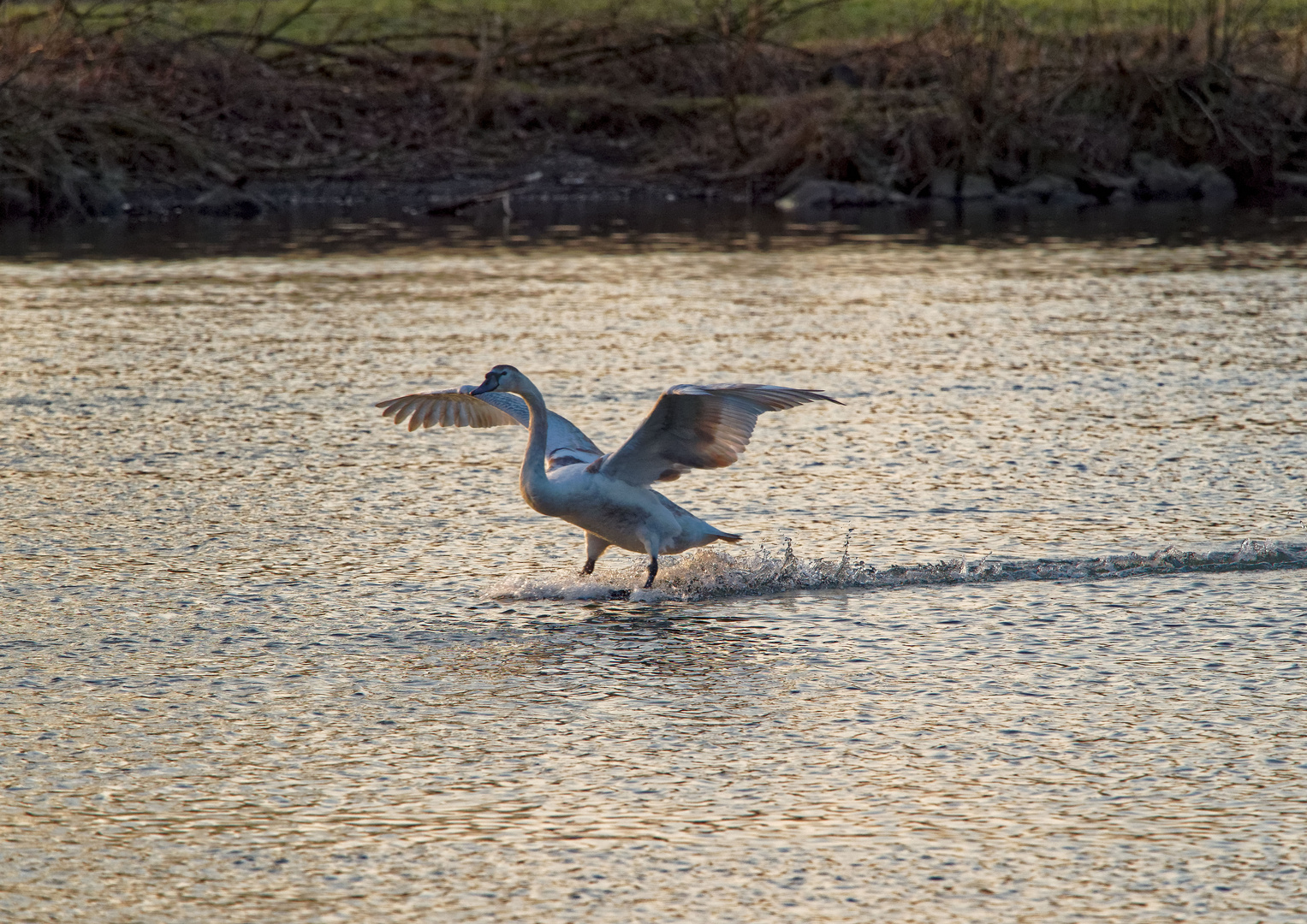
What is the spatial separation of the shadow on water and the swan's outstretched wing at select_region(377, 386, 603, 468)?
1267cm

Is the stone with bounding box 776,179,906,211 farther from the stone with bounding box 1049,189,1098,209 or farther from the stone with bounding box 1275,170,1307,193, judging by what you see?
the stone with bounding box 1275,170,1307,193

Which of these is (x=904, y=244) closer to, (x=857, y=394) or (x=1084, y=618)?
(x=857, y=394)

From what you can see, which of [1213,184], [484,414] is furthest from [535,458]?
[1213,184]

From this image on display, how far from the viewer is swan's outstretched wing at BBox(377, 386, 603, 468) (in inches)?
312

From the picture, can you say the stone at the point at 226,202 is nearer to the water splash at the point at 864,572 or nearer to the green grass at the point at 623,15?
the green grass at the point at 623,15

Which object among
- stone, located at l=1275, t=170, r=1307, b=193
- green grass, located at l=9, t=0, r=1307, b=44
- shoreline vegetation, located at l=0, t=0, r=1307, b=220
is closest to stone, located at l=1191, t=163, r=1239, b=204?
shoreline vegetation, located at l=0, t=0, r=1307, b=220

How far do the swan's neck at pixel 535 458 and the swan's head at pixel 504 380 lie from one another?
35 mm

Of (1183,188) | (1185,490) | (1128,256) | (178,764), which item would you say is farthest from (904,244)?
(178,764)

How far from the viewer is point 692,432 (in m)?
7.34

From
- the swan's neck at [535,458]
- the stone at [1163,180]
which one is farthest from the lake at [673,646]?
the stone at [1163,180]

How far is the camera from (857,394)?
1177cm

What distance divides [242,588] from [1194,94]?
2465 centimetres

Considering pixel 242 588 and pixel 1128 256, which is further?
pixel 1128 256

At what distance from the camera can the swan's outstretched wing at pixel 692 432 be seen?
7031 millimetres
